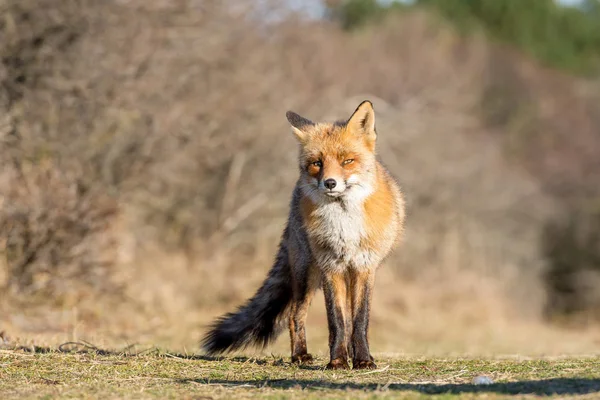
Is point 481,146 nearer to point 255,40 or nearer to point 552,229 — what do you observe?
point 552,229

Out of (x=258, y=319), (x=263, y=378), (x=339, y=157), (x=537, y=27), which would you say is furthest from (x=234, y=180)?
(x=537, y=27)

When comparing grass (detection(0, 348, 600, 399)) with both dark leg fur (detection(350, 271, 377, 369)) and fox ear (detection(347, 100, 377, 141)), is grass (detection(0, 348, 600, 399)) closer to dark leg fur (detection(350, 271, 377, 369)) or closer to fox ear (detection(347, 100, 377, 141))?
dark leg fur (detection(350, 271, 377, 369))

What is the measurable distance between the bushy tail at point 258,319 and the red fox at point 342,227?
1.31ft

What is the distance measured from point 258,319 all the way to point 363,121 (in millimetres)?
2137

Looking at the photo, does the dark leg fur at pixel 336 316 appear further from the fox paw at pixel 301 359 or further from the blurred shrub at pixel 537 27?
the blurred shrub at pixel 537 27

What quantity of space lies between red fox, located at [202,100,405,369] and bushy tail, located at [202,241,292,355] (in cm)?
40

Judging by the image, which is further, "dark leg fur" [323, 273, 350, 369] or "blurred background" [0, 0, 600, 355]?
"blurred background" [0, 0, 600, 355]

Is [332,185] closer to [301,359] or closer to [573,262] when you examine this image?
[301,359]

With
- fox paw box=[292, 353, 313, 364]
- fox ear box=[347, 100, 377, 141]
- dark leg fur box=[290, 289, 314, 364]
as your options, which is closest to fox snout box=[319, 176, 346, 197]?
fox ear box=[347, 100, 377, 141]

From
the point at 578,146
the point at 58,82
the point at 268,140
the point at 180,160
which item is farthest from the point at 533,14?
the point at 58,82

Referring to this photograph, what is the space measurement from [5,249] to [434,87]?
22.1 meters

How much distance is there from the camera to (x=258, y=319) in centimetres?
852

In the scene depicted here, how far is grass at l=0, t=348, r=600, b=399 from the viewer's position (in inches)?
240

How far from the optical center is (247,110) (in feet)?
70.3
